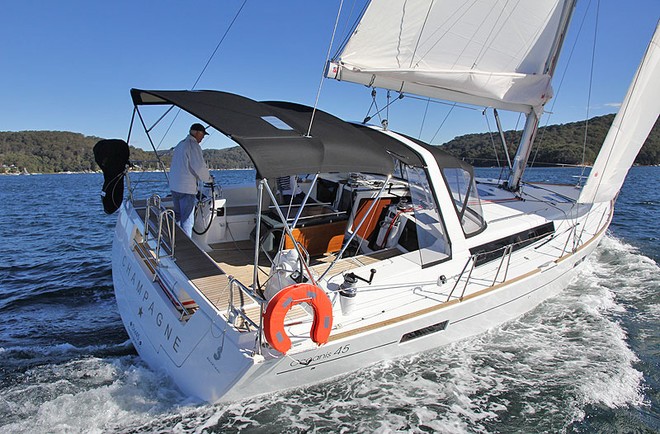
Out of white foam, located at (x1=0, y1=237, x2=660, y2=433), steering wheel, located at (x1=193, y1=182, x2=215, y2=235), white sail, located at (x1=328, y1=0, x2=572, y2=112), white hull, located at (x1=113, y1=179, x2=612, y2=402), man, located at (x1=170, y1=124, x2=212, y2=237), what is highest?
white sail, located at (x1=328, y1=0, x2=572, y2=112)

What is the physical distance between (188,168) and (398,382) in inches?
138

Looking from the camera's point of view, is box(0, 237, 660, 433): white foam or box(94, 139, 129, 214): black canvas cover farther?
box(94, 139, 129, 214): black canvas cover

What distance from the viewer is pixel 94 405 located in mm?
3602

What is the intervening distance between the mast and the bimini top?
3959 mm

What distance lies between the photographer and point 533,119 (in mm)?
7754

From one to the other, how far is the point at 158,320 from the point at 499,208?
5.87 m

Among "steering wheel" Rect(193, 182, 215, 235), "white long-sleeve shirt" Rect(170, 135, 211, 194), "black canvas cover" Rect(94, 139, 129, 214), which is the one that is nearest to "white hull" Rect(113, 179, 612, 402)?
"black canvas cover" Rect(94, 139, 129, 214)

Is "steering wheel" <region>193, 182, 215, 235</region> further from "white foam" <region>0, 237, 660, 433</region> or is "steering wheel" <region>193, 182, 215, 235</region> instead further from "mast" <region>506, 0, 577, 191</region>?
"mast" <region>506, 0, 577, 191</region>

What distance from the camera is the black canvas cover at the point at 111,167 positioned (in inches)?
223

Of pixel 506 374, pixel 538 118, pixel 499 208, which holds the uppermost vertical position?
pixel 538 118

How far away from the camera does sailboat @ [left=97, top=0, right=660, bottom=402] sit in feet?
11.5

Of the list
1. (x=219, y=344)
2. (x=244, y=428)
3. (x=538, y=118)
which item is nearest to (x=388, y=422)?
(x=244, y=428)

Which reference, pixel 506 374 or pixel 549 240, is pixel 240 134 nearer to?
pixel 506 374

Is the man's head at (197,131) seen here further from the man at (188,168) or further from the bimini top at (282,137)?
the bimini top at (282,137)
